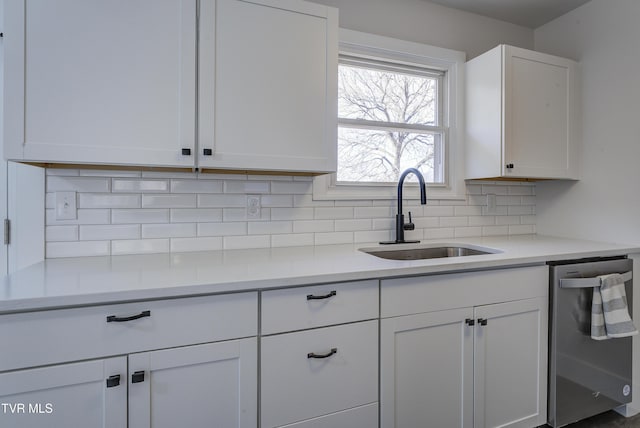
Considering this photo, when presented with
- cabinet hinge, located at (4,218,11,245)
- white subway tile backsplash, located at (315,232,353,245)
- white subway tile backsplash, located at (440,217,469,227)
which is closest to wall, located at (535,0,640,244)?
white subway tile backsplash, located at (440,217,469,227)

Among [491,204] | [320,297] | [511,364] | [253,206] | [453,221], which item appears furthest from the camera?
[491,204]

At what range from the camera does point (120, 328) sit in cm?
104

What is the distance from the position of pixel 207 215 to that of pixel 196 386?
85 centimetres

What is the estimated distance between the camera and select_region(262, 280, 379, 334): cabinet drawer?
1.21 meters

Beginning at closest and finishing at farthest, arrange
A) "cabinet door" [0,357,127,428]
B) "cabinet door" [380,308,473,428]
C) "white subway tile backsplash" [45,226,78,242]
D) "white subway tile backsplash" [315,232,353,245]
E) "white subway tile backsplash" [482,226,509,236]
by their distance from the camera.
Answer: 1. "cabinet door" [0,357,127,428]
2. "cabinet door" [380,308,473,428]
3. "white subway tile backsplash" [45,226,78,242]
4. "white subway tile backsplash" [315,232,353,245]
5. "white subway tile backsplash" [482,226,509,236]

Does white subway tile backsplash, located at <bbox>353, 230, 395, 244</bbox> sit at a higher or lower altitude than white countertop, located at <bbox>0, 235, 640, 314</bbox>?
higher

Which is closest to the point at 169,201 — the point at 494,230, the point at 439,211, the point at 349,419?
the point at 349,419

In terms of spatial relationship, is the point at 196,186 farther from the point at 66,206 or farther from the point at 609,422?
the point at 609,422

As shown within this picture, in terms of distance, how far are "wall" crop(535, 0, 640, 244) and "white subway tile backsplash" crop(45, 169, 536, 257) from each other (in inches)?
30.5

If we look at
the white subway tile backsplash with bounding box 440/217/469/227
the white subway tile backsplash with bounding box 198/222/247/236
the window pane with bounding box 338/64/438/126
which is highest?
the window pane with bounding box 338/64/438/126

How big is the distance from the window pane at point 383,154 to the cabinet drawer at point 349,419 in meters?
1.20

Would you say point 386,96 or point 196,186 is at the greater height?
point 386,96

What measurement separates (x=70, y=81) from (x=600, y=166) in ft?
9.15

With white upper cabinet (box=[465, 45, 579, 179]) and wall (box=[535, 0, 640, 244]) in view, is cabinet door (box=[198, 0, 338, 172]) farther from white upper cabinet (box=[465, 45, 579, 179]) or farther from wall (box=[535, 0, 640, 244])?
wall (box=[535, 0, 640, 244])
